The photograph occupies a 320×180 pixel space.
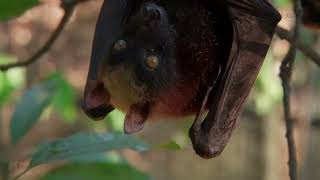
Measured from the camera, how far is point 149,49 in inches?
57.3

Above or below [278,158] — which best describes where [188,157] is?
below

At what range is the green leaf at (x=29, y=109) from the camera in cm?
176

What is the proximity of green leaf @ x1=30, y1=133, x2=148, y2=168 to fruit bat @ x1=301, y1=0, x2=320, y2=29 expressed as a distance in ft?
2.09

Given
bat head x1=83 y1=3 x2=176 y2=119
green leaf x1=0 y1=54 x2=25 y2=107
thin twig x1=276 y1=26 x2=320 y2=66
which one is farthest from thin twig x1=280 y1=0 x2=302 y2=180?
green leaf x1=0 y1=54 x2=25 y2=107

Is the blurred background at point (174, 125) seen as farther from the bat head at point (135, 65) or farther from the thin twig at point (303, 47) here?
the bat head at point (135, 65)

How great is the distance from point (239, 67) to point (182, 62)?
14 centimetres

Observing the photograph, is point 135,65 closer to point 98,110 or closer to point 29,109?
point 98,110

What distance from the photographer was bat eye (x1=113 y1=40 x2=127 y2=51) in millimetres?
1417

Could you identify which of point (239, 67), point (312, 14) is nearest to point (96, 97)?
point (239, 67)

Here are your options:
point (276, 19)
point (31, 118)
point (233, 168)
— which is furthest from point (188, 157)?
point (276, 19)

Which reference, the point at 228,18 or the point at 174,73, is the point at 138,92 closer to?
the point at 174,73

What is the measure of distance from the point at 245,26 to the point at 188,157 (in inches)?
170

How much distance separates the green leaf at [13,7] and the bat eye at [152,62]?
0.31 meters

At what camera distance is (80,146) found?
148 cm
